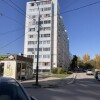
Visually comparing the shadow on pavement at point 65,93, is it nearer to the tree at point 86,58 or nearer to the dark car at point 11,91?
the dark car at point 11,91

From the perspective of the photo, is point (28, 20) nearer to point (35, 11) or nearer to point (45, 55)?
point (35, 11)

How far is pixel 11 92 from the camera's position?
525 centimetres

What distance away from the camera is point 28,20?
104875mm

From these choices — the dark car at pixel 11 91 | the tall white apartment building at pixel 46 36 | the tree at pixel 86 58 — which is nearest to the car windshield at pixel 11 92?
the dark car at pixel 11 91

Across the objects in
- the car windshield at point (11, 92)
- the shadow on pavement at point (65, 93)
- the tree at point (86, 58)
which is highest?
the tree at point (86, 58)

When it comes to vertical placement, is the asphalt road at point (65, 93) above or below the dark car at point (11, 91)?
below

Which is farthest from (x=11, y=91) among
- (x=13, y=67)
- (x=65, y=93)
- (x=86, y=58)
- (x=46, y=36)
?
(x=86, y=58)

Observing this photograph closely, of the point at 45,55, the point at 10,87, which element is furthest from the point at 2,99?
the point at 45,55

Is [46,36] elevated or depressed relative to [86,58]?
elevated

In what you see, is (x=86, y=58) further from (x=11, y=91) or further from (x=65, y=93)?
(x=11, y=91)

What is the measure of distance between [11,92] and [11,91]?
2 cm

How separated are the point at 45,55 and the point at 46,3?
18969 mm

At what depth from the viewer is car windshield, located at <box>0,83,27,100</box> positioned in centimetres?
505

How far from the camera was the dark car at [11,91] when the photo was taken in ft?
16.6
